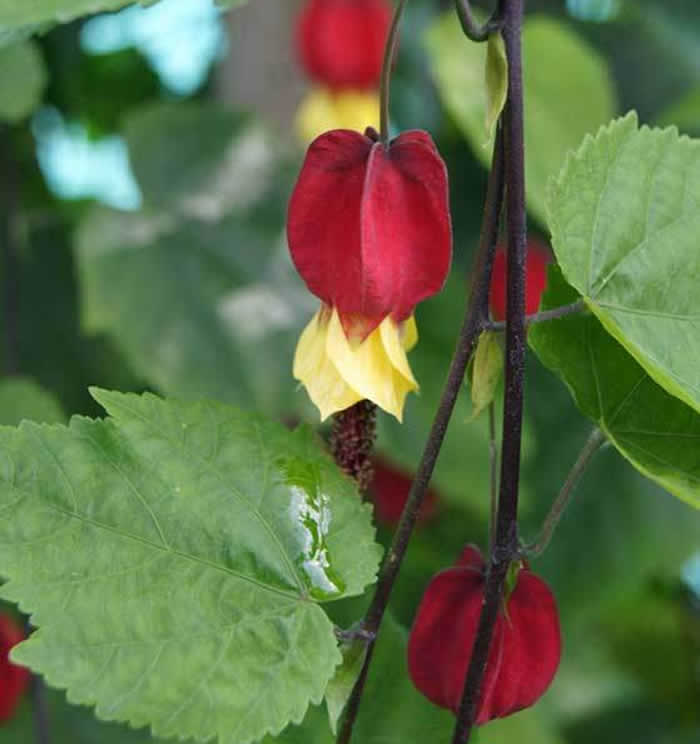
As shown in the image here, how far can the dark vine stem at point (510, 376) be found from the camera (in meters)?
0.50

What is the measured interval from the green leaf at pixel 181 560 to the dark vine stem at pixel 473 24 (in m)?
0.15

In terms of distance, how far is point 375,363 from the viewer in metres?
0.53

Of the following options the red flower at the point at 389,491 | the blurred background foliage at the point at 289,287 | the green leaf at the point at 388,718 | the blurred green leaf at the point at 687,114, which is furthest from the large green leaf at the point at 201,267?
the green leaf at the point at 388,718

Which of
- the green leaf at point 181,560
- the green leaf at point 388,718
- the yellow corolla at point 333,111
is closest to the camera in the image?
the green leaf at point 181,560

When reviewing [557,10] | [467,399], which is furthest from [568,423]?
[557,10]

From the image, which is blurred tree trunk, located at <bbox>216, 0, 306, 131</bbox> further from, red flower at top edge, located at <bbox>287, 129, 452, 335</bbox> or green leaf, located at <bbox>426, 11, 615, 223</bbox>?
red flower at top edge, located at <bbox>287, 129, 452, 335</bbox>

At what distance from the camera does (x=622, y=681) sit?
174 cm

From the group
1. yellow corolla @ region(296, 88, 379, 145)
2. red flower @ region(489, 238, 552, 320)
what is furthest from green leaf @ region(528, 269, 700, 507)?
yellow corolla @ region(296, 88, 379, 145)

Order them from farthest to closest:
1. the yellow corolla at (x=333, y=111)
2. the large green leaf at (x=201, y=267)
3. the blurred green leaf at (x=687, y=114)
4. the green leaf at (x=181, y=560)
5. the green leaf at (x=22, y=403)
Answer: the yellow corolla at (x=333, y=111)
the blurred green leaf at (x=687, y=114)
the large green leaf at (x=201, y=267)
the green leaf at (x=22, y=403)
the green leaf at (x=181, y=560)

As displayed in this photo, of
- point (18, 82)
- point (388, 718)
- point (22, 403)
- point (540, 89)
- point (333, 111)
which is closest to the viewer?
point (388, 718)

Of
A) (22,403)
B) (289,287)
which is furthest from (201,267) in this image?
(22,403)

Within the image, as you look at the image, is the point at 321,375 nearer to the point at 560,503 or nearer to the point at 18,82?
the point at 560,503

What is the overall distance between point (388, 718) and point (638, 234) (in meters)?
0.21

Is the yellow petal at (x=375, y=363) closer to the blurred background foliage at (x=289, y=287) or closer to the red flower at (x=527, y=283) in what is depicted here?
the blurred background foliage at (x=289, y=287)
